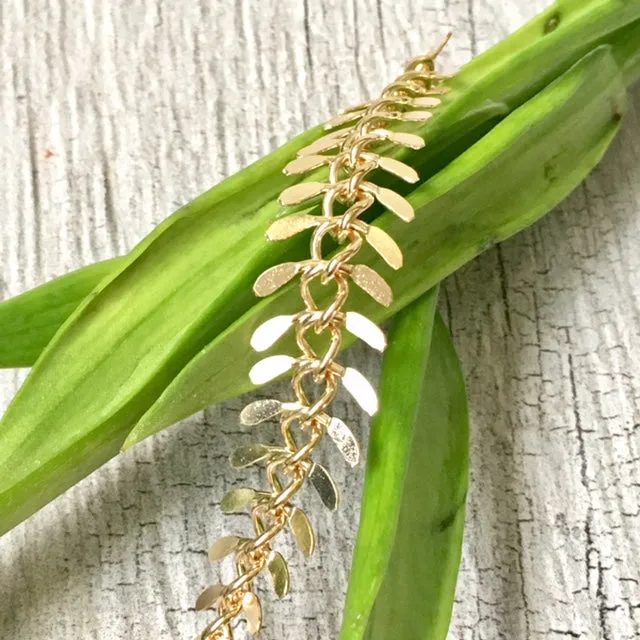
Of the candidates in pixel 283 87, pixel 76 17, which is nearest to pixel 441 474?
pixel 283 87

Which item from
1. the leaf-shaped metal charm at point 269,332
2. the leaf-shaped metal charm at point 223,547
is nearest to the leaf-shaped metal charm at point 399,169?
the leaf-shaped metal charm at point 269,332

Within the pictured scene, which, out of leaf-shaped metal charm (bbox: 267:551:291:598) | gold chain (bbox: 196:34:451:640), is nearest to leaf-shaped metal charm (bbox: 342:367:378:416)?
gold chain (bbox: 196:34:451:640)

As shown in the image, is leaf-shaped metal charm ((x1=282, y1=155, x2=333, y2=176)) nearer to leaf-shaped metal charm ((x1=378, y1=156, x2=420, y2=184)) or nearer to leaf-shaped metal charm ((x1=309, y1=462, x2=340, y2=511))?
leaf-shaped metal charm ((x1=378, y1=156, x2=420, y2=184))

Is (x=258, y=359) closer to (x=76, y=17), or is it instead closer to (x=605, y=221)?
(x=605, y=221)

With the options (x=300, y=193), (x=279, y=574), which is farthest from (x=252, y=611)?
(x=300, y=193)

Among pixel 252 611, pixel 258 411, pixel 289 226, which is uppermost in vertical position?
pixel 289 226

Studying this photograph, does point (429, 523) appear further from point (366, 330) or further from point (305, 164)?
point (305, 164)

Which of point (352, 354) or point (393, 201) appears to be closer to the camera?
point (393, 201)

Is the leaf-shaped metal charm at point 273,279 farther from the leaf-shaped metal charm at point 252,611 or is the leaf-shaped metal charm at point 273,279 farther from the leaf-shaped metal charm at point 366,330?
the leaf-shaped metal charm at point 252,611
